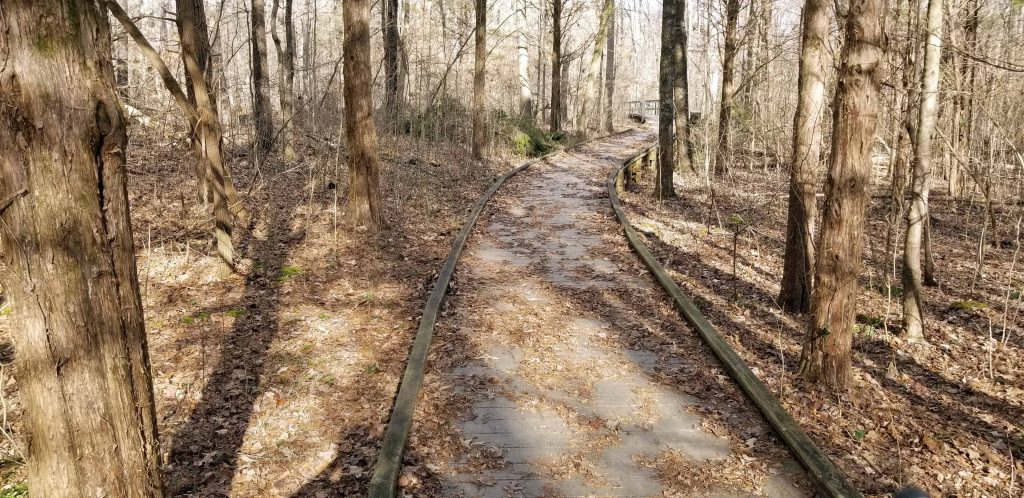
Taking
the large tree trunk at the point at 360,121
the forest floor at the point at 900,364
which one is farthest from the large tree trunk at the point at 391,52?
the forest floor at the point at 900,364

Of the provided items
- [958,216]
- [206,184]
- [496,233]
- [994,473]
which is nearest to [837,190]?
[994,473]

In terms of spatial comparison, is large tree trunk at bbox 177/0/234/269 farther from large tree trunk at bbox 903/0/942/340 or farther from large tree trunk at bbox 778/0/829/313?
large tree trunk at bbox 903/0/942/340

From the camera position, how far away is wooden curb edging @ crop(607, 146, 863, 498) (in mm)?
4141

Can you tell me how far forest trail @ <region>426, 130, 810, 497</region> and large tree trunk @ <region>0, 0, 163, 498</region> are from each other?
229 centimetres

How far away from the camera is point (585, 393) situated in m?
5.72

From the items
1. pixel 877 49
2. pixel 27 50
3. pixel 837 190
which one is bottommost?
pixel 837 190

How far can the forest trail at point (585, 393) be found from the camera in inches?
175

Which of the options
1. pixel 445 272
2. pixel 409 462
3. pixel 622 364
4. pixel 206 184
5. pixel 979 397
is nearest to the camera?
pixel 409 462

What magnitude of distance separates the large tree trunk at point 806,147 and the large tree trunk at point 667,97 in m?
7.15

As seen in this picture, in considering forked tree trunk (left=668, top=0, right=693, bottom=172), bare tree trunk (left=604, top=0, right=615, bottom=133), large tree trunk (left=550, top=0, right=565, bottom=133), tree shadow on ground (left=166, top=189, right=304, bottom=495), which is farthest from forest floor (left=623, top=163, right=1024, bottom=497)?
bare tree trunk (left=604, top=0, right=615, bottom=133)

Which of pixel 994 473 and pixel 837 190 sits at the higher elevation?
pixel 837 190

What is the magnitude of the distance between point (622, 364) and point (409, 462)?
2.55 meters

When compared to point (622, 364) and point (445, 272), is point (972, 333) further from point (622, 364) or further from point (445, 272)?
point (445, 272)

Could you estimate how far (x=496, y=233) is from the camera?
1161 cm
